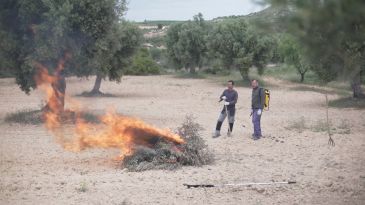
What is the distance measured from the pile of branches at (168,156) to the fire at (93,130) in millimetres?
210

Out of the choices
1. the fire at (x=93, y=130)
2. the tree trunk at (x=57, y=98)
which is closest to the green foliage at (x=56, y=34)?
the fire at (x=93, y=130)

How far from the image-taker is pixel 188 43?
50.6m

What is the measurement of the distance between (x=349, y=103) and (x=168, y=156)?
58.0 ft

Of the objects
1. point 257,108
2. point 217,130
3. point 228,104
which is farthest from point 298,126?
point 217,130

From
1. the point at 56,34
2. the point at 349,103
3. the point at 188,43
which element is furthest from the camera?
the point at 188,43

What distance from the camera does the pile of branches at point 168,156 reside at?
11.6 metres

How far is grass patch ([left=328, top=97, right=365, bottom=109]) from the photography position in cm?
2622

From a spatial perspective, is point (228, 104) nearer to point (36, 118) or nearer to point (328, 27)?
point (36, 118)

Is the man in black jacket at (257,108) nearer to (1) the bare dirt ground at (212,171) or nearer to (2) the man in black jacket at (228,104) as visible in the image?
(1) the bare dirt ground at (212,171)

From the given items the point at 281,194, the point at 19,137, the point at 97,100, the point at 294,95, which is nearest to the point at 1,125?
the point at 19,137

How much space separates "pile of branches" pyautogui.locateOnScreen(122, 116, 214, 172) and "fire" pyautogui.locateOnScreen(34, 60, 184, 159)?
21 cm

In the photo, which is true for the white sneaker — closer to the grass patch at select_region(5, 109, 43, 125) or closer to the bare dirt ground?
the bare dirt ground

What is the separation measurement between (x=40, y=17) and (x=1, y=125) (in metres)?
4.24

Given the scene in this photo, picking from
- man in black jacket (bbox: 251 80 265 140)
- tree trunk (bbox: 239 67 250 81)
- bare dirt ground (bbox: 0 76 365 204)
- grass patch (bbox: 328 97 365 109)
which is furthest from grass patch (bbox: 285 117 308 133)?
tree trunk (bbox: 239 67 250 81)
